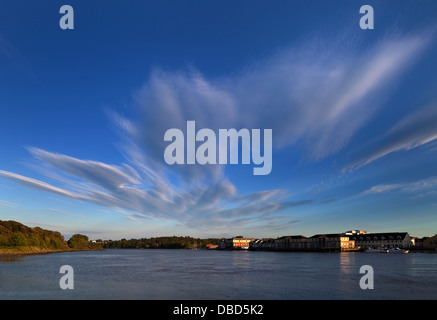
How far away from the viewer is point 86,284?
4222 centimetres

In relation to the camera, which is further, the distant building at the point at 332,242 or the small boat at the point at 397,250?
the distant building at the point at 332,242

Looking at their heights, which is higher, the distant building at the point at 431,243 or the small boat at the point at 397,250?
the distant building at the point at 431,243

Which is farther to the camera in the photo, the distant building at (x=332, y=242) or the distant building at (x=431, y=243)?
the distant building at (x=332, y=242)

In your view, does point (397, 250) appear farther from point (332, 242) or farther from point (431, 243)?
point (332, 242)

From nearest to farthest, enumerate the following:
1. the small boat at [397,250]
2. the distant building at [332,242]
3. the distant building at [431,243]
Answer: the small boat at [397,250] < the distant building at [431,243] < the distant building at [332,242]

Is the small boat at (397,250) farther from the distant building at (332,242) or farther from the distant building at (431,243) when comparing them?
the distant building at (332,242)

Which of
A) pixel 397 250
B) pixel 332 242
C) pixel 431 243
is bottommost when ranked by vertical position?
pixel 397 250

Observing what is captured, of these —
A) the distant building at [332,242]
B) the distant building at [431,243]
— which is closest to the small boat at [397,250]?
the distant building at [431,243]

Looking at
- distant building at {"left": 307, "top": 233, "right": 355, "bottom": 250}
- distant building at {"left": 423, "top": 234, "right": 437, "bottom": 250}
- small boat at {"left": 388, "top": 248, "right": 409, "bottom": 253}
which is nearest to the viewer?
small boat at {"left": 388, "top": 248, "right": 409, "bottom": 253}

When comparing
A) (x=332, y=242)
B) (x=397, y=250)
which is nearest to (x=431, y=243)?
(x=397, y=250)

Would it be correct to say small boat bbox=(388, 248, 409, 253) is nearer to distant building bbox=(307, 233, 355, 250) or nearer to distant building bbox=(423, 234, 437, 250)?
distant building bbox=(423, 234, 437, 250)

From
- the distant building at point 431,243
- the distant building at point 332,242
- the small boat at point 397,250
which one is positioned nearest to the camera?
the small boat at point 397,250

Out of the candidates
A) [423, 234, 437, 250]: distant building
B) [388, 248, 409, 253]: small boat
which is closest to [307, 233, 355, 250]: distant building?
[388, 248, 409, 253]: small boat
